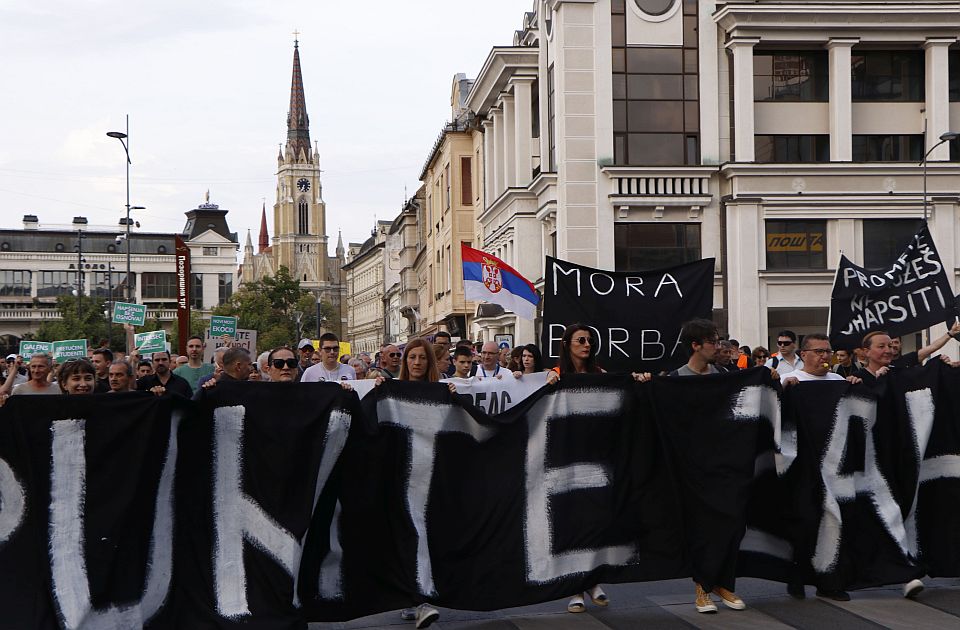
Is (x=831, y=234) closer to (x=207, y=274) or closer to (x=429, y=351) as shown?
(x=429, y=351)

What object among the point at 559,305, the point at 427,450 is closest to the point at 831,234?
the point at 559,305

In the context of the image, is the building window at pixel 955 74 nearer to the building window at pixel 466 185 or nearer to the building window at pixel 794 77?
the building window at pixel 794 77

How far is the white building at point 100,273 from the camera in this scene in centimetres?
12888

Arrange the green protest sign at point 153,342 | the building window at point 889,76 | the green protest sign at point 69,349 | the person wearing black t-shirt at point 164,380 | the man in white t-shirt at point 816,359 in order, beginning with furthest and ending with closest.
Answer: the building window at point 889,76 < the green protest sign at point 69,349 < the green protest sign at point 153,342 < the person wearing black t-shirt at point 164,380 < the man in white t-shirt at point 816,359

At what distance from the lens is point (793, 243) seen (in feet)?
110

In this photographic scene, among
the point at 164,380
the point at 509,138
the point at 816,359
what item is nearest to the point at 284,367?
the point at 164,380

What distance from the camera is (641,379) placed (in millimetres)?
7980

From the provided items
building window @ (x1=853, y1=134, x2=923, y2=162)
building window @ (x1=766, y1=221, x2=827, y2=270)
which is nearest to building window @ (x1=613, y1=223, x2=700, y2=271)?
building window @ (x1=766, y1=221, x2=827, y2=270)

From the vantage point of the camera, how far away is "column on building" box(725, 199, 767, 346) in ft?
108

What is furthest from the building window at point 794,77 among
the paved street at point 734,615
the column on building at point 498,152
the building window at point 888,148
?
the paved street at point 734,615

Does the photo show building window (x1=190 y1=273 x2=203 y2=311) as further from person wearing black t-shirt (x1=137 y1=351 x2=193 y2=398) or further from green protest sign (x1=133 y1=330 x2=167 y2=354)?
person wearing black t-shirt (x1=137 y1=351 x2=193 y2=398)

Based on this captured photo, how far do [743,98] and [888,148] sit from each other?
4557 millimetres

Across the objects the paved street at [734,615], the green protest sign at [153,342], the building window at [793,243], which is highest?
the building window at [793,243]

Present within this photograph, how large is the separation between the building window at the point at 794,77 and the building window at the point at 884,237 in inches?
150
